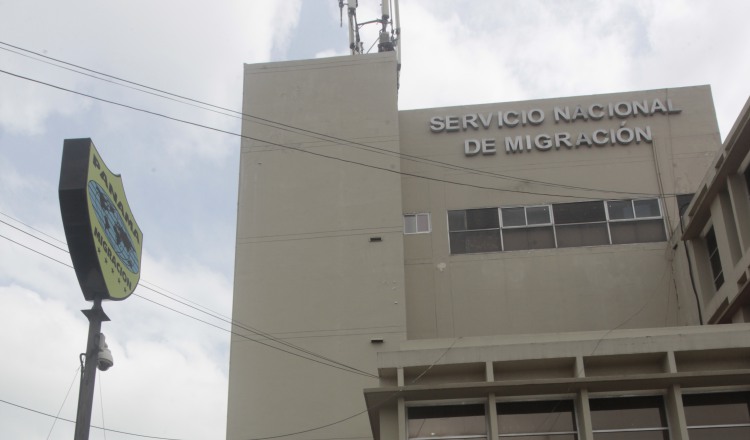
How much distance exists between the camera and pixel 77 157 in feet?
47.9

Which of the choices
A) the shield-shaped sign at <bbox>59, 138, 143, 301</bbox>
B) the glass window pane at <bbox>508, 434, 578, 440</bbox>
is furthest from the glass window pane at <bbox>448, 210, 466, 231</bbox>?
the shield-shaped sign at <bbox>59, 138, 143, 301</bbox>

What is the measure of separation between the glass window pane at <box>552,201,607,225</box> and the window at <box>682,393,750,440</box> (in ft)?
38.9

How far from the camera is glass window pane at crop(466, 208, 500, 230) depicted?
30.5 meters

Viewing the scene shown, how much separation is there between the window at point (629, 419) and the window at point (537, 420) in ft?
1.76

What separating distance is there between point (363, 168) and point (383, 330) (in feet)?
18.9

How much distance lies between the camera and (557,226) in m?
30.2

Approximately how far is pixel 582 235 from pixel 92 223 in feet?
63.4

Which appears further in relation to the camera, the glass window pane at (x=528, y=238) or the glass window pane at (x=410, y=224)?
the glass window pane at (x=410, y=224)

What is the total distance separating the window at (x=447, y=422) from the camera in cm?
1931

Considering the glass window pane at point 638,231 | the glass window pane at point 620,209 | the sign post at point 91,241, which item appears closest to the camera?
the sign post at point 91,241

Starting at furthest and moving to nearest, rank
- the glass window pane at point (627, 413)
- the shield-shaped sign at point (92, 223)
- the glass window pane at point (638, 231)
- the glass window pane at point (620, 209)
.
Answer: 1. the glass window pane at point (620, 209)
2. the glass window pane at point (638, 231)
3. the glass window pane at point (627, 413)
4. the shield-shaped sign at point (92, 223)

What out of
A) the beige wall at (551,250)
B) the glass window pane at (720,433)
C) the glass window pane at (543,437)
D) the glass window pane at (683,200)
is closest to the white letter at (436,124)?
the beige wall at (551,250)

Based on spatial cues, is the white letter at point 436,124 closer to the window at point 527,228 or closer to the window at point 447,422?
the window at point 527,228

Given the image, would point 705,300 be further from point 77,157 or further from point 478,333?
point 77,157
